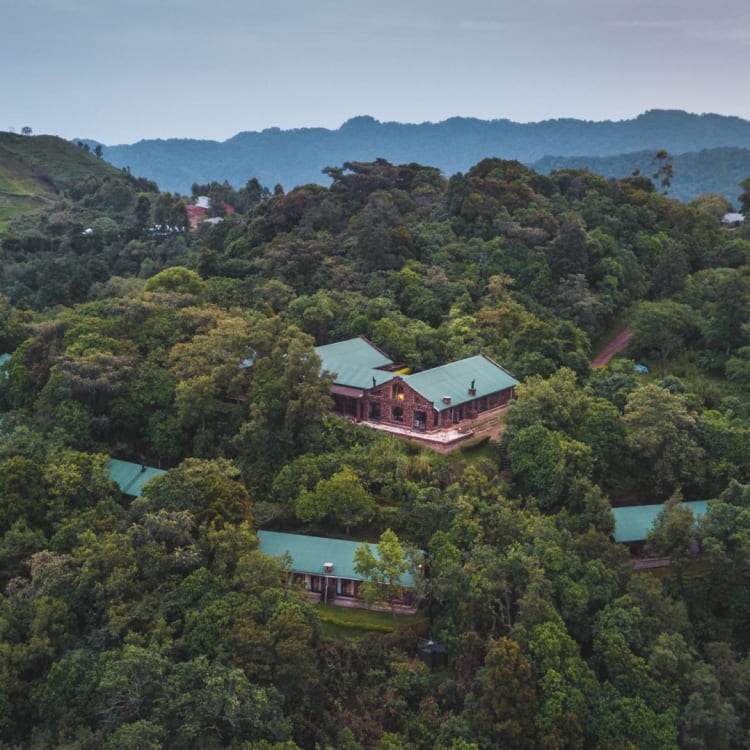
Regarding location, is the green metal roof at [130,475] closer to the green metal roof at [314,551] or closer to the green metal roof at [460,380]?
the green metal roof at [314,551]

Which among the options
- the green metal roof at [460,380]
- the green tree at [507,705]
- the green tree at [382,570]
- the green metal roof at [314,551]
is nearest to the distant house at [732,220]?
the green metal roof at [460,380]

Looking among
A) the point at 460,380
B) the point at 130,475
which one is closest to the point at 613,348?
the point at 460,380

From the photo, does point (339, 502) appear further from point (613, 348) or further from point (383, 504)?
point (613, 348)

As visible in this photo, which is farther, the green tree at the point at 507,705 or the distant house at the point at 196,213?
the distant house at the point at 196,213

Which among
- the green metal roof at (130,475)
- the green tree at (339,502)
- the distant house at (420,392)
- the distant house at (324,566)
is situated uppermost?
the distant house at (420,392)

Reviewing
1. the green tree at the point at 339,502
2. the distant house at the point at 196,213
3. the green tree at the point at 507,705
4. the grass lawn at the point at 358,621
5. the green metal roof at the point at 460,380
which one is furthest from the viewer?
the distant house at the point at 196,213

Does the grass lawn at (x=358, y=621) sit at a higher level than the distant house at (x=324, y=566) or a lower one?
lower

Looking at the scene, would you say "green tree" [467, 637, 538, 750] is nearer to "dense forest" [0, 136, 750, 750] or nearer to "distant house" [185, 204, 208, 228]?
"dense forest" [0, 136, 750, 750]
